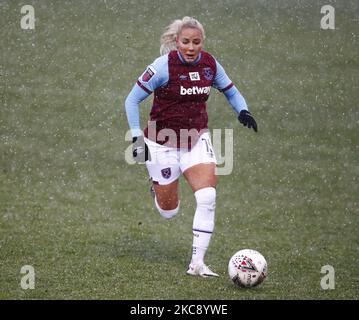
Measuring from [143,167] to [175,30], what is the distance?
20.1 ft

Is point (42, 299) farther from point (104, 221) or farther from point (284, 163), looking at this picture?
point (284, 163)

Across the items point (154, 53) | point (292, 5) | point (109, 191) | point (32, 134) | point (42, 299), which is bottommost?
point (42, 299)

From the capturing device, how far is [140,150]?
28.7 feet

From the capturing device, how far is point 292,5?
21.5 metres

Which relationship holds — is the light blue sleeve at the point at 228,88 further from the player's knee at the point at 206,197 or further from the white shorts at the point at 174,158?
the player's knee at the point at 206,197

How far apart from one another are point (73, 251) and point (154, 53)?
10.4 meters

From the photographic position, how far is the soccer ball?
820 cm

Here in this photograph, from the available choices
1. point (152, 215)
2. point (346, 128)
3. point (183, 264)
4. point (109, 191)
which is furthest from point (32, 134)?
point (183, 264)

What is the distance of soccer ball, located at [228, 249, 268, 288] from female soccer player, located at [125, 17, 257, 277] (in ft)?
1.63

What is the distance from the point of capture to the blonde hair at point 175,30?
28.7 ft

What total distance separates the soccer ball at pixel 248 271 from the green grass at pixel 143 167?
114 millimetres

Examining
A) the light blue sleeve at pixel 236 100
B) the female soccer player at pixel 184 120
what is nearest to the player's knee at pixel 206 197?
the female soccer player at pixel 184 120

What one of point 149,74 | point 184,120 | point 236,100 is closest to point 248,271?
point 184,120
